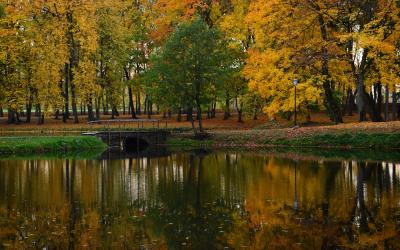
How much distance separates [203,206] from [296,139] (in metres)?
26.4

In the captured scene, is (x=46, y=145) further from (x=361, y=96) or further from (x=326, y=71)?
(x=361, y=96)

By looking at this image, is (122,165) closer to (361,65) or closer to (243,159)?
(243,159)

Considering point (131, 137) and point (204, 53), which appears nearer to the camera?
point (204, 53)

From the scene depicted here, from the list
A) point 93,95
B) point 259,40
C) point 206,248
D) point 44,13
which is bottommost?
point 206,248

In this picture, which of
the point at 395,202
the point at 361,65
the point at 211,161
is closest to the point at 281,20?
the point at 361,65

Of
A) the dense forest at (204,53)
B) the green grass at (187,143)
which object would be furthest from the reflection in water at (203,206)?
the green grass at (187,143)

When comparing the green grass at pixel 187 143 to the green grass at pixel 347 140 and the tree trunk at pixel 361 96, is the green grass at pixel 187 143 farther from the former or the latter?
the tree trunk at pixel 361 96

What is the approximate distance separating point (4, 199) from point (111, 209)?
185 inches

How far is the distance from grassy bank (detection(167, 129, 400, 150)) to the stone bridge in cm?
113

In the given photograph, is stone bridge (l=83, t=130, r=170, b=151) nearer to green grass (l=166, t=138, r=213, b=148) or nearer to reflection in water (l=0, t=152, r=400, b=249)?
green grass (l=166, t=138, r=213, b=148)

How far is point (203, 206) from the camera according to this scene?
60.3 feet

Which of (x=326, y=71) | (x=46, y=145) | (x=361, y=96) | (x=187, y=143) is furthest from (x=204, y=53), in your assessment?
(x=46, y=145)

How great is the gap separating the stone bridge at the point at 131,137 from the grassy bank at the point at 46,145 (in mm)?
2549

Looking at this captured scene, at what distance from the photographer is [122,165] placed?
32.8m
